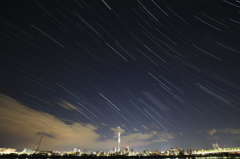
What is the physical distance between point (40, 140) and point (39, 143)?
287 centimetres

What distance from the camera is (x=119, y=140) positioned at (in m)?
155

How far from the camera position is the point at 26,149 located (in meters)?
161

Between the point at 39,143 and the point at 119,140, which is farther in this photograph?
the point at 119,140

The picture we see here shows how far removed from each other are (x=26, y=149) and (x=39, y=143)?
217 ft

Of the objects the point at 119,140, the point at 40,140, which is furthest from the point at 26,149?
the point at 119,140

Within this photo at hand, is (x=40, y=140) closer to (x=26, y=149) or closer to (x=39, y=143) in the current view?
(x=39, y=143)

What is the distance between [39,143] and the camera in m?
114

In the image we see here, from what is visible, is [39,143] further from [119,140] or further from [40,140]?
[119,140]

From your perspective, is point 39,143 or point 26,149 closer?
point 39,143

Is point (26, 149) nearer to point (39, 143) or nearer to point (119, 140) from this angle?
point (39, 143)

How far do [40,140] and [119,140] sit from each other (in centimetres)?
7407

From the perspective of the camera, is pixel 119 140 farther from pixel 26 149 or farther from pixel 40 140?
pixel 26 149

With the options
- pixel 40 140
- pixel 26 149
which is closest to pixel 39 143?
pixel 40 140
